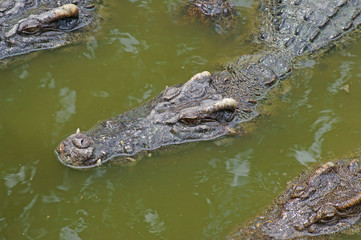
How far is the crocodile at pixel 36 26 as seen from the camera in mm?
6586

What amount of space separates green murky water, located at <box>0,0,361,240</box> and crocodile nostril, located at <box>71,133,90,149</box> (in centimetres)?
33

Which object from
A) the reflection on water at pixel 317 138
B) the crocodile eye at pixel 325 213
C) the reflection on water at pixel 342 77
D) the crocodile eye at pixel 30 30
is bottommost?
the crocodile eye at pixel 30 30

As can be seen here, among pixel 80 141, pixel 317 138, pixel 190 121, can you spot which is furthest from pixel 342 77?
pixel 80 141

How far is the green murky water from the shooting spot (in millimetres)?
4605

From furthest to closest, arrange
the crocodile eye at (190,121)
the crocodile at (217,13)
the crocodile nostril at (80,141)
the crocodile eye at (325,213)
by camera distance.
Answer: the crocodile at (217,13), the crocodile eye at (190,121), the crocodile nostril at (80,141), the crocodile eye at (325,213)

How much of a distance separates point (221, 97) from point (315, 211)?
1.86 metres

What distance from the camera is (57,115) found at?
569 cm

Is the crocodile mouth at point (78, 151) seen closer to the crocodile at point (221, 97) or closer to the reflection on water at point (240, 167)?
the crocodile at point (221, 97)

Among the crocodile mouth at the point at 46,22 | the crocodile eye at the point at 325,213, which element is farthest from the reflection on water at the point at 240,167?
the crocodile mouth at the point at 46,22

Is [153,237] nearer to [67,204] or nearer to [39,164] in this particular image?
[67,204]

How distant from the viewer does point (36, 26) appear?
21.9 feet

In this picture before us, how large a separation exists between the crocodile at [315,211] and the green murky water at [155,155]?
23cm

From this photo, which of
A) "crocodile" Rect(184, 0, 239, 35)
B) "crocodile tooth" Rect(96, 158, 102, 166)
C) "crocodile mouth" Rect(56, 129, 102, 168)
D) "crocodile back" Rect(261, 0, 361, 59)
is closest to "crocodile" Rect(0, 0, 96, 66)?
"crocodile" Rect(184, 0, 239, 35)

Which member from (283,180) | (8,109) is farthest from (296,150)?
(8,109)
